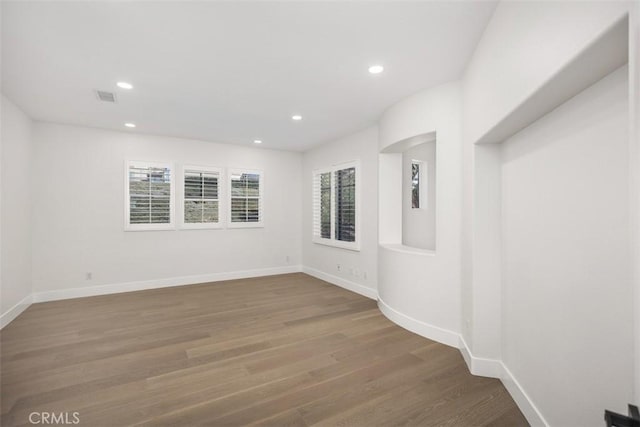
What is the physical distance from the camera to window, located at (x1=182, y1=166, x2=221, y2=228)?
18.2 ft

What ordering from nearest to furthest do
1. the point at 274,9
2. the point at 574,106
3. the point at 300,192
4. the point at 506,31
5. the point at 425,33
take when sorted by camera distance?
the point at 574,106 → the point at 506,31 → the point at 274,9 → the point at 425,33 → the point at 300,192

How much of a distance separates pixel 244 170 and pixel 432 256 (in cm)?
429

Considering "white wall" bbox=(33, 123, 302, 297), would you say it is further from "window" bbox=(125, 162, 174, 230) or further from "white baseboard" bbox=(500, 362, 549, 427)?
"white baseboard" bbox=(500, 362, 549, 427)

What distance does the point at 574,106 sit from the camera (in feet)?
5.04

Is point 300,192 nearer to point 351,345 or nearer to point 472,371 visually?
point 351,345

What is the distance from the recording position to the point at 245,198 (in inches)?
243

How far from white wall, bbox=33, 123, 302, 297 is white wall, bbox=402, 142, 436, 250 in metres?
3.29

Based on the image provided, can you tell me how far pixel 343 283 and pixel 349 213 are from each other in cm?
129

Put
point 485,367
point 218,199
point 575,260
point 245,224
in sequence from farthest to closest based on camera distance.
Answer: point 245,224, point 218,199, point 485,367, point 575,260

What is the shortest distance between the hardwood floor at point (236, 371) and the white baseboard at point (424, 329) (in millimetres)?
90

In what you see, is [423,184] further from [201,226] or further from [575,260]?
[201,226]

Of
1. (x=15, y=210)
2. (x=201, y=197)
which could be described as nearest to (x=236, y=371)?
(x=15, y=210)

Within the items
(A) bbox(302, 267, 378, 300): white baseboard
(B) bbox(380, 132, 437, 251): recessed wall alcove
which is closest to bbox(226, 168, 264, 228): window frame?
(A) bbox(302, 267, 378, 300): white baseboard

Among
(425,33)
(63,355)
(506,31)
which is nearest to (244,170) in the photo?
(63,355)
